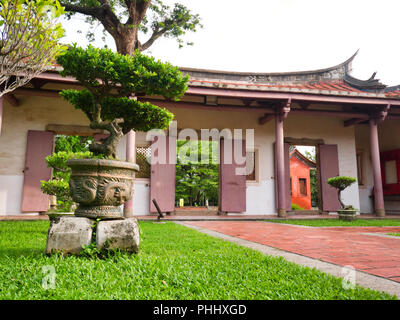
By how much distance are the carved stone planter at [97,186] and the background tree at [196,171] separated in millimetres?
9254

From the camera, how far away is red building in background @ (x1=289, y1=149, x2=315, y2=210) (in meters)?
16.4

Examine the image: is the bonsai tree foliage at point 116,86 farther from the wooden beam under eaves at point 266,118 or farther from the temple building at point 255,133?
the wooden beam under eaves at point 266,118

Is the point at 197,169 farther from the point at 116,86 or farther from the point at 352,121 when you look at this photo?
the point at 116,86

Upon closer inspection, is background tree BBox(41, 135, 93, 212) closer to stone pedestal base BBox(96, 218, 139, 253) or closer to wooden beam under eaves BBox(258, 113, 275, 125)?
stone pedestal base BBox(96, 218, 139, 253)

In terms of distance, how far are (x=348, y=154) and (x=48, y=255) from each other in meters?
9.20

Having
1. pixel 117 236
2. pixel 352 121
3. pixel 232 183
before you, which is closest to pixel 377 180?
pixel 352 121

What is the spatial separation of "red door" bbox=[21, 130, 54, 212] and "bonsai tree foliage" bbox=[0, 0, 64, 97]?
16.1 ft

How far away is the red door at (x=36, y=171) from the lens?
22.2 ft

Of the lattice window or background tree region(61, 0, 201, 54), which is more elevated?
background tree region(61, 0, 201, 54)

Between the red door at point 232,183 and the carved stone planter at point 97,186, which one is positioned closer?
the carved stone planter at point 97,186

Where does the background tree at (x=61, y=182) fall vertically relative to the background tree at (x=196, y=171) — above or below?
below

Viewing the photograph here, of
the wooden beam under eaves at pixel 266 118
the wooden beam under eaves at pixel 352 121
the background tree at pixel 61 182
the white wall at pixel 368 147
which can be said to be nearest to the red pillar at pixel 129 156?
the background tree at pixel 61 182

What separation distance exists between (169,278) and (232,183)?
645 cm

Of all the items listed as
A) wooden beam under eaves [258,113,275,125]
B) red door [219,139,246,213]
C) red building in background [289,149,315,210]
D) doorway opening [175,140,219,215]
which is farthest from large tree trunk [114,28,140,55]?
red building in background [289,149,315,210]
